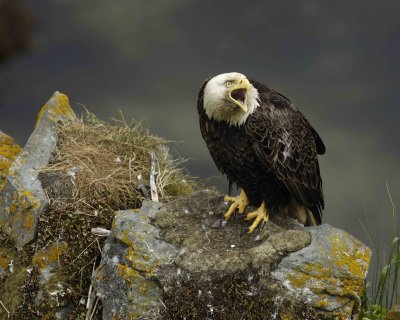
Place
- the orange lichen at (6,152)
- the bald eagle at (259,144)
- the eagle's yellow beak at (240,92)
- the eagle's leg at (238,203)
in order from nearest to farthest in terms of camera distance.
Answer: the eagle's yellow beak at (240,92) < the bald eagle at (259,144) < the eagle's leg at (238,203) < the orange lichen at (6,152)

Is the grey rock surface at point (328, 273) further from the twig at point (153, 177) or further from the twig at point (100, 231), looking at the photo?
the twig at point (153, 177)

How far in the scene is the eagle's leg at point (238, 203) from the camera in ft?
26.1

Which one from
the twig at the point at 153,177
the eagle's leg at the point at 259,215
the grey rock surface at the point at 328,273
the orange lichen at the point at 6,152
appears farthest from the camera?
the orange lichen at the point at 6,152

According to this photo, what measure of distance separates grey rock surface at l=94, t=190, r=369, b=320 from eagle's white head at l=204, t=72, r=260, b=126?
115 cm

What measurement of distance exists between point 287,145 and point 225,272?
148 centimetres

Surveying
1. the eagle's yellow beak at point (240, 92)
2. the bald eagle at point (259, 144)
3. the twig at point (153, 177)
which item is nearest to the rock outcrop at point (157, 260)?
the twig at point (153, 177)

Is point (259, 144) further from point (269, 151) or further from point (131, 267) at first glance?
point (131, 267)

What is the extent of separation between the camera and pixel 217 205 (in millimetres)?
8078

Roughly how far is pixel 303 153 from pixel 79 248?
98.0 inches

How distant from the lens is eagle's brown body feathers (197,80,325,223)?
7.52 m

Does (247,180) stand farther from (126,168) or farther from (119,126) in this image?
(119,126)

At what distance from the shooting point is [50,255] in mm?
8047

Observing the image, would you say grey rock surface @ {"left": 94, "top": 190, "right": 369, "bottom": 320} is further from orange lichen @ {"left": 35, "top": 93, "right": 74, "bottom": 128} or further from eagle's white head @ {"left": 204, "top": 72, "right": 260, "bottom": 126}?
orange lichen @ {"left": 35, "top": 93, "right": 74, "bottom": 128}

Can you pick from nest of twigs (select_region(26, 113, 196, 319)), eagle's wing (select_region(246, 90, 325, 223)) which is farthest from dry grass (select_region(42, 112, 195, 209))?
eagle's wing (select_region(246, 90, 325, 223))
